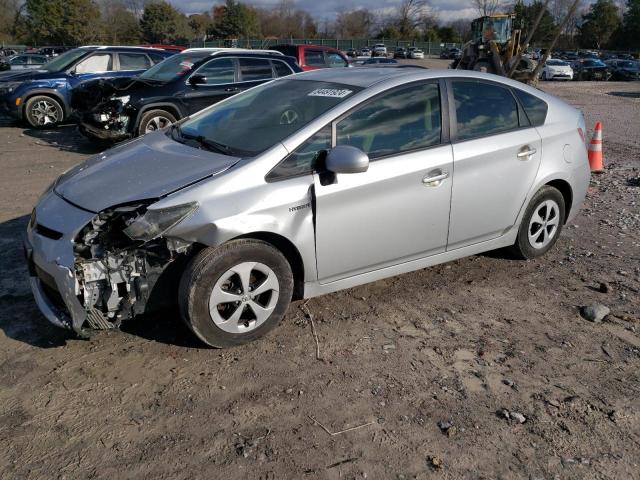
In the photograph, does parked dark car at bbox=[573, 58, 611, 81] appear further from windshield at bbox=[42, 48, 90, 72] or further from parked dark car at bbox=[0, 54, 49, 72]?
windshield at bbox=[42, 48, 90, 72]

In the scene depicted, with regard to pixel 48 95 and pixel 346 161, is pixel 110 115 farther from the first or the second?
pixel 346 161

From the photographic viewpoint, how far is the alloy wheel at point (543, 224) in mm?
4977

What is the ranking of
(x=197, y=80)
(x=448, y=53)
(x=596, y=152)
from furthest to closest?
(x=448, y=53)
(x=197, y=80)
(x=596, y=152)

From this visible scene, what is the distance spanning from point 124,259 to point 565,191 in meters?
3.83

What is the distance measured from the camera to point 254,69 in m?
10.7

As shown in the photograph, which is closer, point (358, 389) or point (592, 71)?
point (358, 389)

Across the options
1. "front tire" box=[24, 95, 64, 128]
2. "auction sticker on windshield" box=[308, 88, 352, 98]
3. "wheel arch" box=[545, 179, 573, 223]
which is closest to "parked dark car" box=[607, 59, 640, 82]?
"front tire" box=[24, 95, 64, 128]

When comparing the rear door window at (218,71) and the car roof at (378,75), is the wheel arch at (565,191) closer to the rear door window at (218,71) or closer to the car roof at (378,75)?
the car roof at (378,75)

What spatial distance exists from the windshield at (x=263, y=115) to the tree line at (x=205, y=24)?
1777 inches

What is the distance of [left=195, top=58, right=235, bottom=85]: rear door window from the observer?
1016 cm

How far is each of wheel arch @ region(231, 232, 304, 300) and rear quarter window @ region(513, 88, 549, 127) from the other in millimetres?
2444

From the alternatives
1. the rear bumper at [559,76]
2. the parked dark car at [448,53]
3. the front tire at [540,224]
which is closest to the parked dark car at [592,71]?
the rear bumper at [559,76]

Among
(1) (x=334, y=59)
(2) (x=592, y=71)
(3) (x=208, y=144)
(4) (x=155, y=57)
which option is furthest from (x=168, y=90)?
(2) (x=592, y=71)

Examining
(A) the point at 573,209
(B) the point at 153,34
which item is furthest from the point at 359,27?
(A) the point at 573,209
